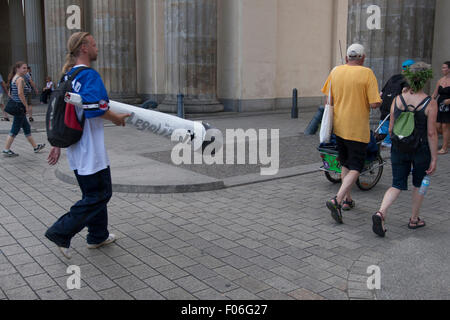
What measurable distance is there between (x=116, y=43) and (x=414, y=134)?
1518 cm

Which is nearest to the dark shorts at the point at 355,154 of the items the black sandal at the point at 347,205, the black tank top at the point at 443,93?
the black sandal at the point at 347,205

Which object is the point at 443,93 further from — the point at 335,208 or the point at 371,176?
the point at 335,208

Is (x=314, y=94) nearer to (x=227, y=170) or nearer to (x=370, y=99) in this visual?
(x=227, y=170)

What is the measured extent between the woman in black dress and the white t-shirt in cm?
737

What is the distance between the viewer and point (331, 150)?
6.73m

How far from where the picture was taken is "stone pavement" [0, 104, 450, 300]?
12.7ft

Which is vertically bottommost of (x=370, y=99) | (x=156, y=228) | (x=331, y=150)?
(x=156, y=228)

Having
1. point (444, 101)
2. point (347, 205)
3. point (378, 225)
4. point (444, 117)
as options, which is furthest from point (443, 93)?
point (378, 225)

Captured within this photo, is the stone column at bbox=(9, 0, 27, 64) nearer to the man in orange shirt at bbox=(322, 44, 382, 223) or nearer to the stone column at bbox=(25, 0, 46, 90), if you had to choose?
the stone column at bbox=(25, 0, 46, 90)

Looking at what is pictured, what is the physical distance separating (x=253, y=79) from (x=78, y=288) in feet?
46.7

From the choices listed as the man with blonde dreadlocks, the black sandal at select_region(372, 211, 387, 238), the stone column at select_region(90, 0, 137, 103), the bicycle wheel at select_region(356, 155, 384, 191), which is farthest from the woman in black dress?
the stone column at select_region(90, 0, 137, 103)

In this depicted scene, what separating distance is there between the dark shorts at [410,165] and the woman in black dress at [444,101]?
4.97m
